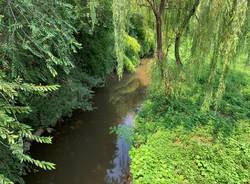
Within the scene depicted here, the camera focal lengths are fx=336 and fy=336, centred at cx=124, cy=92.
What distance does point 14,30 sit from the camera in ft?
15.9

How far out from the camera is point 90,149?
8.83 m

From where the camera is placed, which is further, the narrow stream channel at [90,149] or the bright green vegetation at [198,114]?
the narrow stream channel at [90,149]

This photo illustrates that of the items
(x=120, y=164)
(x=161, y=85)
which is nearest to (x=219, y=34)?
(x=161, y=85)

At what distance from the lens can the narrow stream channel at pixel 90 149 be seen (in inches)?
303

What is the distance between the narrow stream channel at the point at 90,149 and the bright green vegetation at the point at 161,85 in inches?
27.4

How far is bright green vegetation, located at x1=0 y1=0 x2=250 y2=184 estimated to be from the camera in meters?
5.00

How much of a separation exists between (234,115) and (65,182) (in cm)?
402

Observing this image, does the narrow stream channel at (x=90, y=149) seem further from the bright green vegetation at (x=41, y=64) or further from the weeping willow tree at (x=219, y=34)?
the weeping willow tree at (x=219, y=34)

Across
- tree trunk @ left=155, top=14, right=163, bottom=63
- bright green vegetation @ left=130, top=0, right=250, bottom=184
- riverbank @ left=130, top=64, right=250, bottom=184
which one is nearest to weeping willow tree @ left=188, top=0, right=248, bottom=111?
bright green vegetation @ left=130, top=0, right=250, bottom=184

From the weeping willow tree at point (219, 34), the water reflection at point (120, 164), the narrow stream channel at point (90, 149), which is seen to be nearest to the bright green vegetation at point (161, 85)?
the weeping willow tree at point (219, 34)

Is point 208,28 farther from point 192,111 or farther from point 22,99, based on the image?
point 22,99

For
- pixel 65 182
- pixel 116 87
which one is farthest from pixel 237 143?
pixel 116 87

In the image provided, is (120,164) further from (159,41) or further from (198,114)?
(159,41)

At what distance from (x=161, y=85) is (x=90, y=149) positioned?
2.69m
